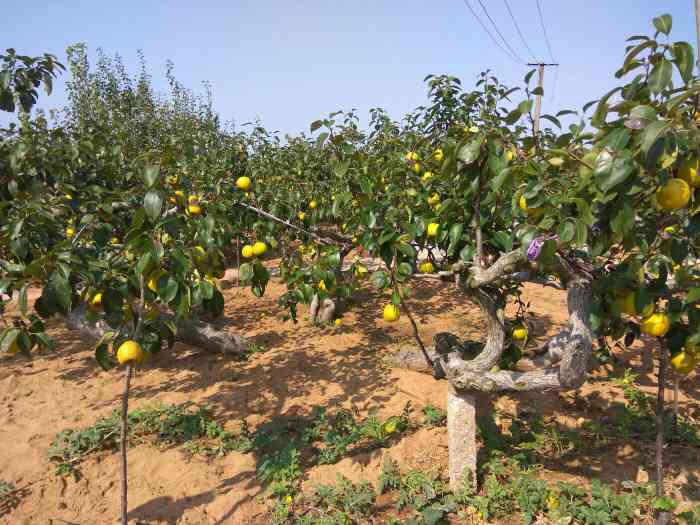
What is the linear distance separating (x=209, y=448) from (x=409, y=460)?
4.39 feet

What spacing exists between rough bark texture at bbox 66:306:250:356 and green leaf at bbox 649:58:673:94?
4134 millimetres

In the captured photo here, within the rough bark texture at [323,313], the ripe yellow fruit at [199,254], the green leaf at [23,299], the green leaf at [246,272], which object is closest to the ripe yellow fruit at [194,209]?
the ripe yellow fruit at [199,254]

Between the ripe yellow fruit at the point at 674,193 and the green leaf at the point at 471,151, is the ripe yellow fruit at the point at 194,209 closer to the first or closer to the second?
the green leaf at the point at 471,151

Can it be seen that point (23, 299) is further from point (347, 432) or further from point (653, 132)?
point (347, 432)

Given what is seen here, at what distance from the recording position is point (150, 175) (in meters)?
1.51

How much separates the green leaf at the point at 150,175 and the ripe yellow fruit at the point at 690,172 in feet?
5.22

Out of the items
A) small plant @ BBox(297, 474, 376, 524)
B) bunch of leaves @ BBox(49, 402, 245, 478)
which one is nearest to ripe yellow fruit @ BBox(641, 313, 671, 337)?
small plant @ BBox(297, 474, 376, 524)

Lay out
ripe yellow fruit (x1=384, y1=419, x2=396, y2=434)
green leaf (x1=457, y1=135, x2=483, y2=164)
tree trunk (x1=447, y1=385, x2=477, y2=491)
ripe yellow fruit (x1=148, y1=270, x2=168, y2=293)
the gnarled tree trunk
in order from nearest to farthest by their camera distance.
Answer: green leaf (x1=457, y1=135, x2=483, y2=164), ripe yellow fruit (x1=148, y1=270, x2=168, y2=293), the gnarled tree trunk, tree trunk (x1=447, y1=385, x2=477, y2=491), ripe yellow fruit (x1=384, y1=419, x2=396, y2=434)

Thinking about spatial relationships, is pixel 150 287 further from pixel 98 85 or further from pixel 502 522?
pixel 98 85

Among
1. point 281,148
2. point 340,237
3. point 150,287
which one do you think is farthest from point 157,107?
point 150,287

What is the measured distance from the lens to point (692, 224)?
52.8 inches

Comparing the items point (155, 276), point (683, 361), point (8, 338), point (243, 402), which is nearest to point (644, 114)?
point (683, 361)

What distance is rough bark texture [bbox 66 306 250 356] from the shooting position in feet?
14.4

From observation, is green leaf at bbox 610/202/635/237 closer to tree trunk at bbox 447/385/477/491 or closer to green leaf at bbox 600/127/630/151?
green leaf at bbox 600/127/630/151
